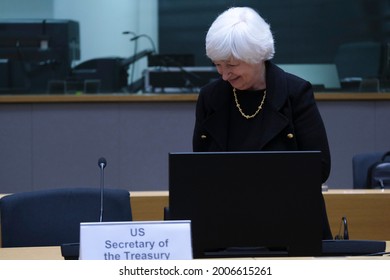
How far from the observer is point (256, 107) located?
308 cm

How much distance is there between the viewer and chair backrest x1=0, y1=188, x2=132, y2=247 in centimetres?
321

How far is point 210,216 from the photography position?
92.4 inches

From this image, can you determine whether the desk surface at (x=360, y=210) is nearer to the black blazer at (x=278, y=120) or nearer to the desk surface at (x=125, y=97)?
the black blazer at (x=278, y=120)

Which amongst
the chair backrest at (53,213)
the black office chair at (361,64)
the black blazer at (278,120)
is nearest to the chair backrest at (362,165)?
the black blazer at (278,120)

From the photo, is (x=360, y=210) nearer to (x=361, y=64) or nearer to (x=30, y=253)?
(x=30, y=253)

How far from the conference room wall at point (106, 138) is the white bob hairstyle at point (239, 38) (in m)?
4.52

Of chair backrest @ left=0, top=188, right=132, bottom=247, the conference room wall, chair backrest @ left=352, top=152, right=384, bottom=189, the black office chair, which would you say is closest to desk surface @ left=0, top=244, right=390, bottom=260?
chair backrest @ left=0, top=188, right=132, bottom=247

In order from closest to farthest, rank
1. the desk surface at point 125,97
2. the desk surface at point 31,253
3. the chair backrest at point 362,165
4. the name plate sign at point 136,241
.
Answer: the name plate sign at point 136,241 → the desk surface at point 31,253 → the chair backrest at point 362,165 → the desk surface at point 125,97

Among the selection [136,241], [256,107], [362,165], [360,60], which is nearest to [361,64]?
[360,60]

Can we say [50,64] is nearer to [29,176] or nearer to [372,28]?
[29,176]

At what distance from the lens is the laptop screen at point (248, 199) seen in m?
2.33

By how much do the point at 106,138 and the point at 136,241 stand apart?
17.8 feet

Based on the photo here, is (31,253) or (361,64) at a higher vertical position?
(361,64)

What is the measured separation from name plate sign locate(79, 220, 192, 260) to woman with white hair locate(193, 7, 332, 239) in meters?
0.97
